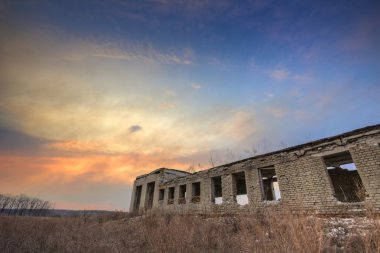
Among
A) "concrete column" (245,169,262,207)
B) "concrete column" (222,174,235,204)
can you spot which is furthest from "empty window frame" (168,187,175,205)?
"concrete column" (245,169,262,207)

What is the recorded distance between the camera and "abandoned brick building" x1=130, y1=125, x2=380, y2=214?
25.7 feet

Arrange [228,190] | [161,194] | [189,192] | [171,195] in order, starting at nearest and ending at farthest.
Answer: [228,190] → [189,192] → [171,195] → [161,194]

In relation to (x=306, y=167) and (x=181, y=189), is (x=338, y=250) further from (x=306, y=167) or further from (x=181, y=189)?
(x=181, y=189)

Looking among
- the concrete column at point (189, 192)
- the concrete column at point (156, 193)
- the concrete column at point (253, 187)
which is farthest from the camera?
the concrete column at point (156, 193)

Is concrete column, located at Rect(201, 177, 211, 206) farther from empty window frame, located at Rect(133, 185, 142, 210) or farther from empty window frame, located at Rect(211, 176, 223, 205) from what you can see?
empty window frame, located at Rect(133, 185, 142, 210)

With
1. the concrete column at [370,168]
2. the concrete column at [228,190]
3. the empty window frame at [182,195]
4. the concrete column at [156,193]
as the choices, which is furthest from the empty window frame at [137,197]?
the concrete column at [370,168]

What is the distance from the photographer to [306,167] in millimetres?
9484

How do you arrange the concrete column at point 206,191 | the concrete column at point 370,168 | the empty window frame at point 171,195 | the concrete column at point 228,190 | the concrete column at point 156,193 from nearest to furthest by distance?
the concrete column at point 370,168, the concrete column at point 228,190, the concrete column at point 206,191, the empty window frame at point 171,195, the concrete column at point 156,193

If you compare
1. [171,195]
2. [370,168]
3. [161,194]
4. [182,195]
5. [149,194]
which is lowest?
[370,168]

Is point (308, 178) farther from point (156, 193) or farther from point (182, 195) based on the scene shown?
point (156, 193)

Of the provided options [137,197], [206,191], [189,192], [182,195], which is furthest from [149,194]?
[206,191]

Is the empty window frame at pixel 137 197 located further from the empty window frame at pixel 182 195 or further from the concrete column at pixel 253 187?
the concrete column at pixel 253 187

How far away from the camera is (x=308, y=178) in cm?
926

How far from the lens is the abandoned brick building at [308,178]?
25.7 ft
